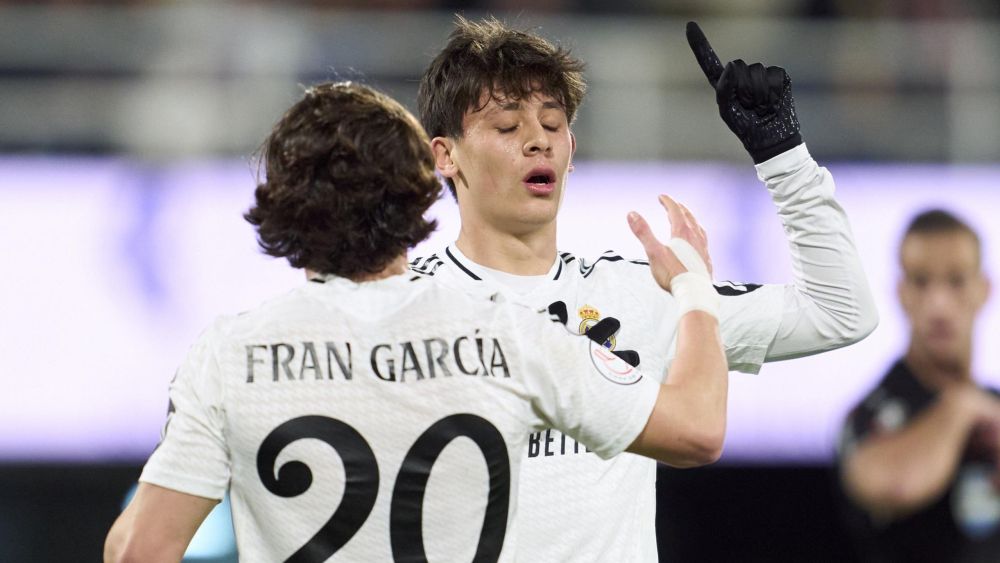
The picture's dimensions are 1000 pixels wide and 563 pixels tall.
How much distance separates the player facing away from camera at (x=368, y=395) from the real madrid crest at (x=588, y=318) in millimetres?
868

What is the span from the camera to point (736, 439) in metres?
6.29

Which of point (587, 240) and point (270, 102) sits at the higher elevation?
point (270, 102)

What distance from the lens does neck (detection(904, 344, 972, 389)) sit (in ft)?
20.8

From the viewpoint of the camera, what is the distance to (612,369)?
211 cm

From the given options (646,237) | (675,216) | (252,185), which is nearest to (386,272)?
(646,237)

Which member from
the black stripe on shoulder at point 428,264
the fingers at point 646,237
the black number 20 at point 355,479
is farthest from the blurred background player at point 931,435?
the black number 20 at point 355,479

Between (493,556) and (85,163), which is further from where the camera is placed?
(85,163)

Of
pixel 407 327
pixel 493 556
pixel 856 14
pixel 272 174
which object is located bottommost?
pixel 493 556

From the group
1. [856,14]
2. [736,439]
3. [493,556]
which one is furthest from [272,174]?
[856,14]

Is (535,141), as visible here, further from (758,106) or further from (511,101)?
(758,106)

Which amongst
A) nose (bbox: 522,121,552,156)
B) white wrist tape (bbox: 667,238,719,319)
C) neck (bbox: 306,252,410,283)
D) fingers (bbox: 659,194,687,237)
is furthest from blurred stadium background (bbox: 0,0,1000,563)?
neck (bbox: 306,252,410,283)

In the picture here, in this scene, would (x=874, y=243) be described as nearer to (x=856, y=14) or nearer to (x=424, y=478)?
(x=856, y=14)

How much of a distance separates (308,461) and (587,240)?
4251 millimetres

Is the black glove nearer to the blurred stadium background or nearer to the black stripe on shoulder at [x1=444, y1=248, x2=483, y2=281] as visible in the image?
the black stripe on shoulder at [x1=444, y1=248, x2=483, y2=281]
